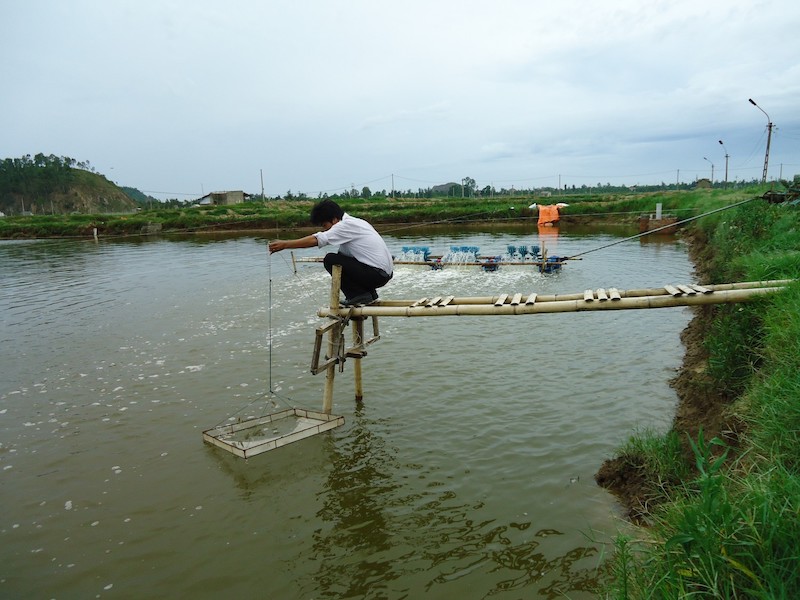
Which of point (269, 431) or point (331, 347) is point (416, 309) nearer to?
point (331, 347)

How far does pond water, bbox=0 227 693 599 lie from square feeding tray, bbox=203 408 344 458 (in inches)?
12.6

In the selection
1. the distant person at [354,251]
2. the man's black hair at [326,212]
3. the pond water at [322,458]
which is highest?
the man's black hair at [326,212]

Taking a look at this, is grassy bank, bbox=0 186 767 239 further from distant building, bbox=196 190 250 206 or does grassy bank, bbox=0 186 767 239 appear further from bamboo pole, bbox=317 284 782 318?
bamboo pole, bbox=317 284 782 318

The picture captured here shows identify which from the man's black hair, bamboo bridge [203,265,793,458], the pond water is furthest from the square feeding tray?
the man's black hair

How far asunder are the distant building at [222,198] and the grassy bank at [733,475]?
72.5 metres

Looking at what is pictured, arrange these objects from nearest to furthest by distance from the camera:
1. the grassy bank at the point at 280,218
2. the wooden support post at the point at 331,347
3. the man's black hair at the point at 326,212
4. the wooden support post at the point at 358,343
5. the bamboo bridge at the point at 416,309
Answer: the bamboo bridge at the point at 416,309, the man's black hair at the point at 326,212, the wooden support post at the point at 331,347, the wooden support post at the point at 358,343, the grassy bank at the point at 280,218

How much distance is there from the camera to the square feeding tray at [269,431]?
19.1ft

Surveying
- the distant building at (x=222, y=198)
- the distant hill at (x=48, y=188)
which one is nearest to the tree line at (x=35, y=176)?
the distant hill at (x=48, y=188)

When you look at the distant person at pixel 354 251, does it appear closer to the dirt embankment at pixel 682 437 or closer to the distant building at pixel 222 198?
the dirt embankment at pixel 682 437

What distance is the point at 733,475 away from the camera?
11.3 feet

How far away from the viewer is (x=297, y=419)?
24.1 feet

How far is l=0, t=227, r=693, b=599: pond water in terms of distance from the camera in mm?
4445

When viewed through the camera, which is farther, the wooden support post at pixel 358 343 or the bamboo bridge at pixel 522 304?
the wooden support post at pixel 358 343

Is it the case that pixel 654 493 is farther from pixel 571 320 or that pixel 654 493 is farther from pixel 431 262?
pixel 431 262
